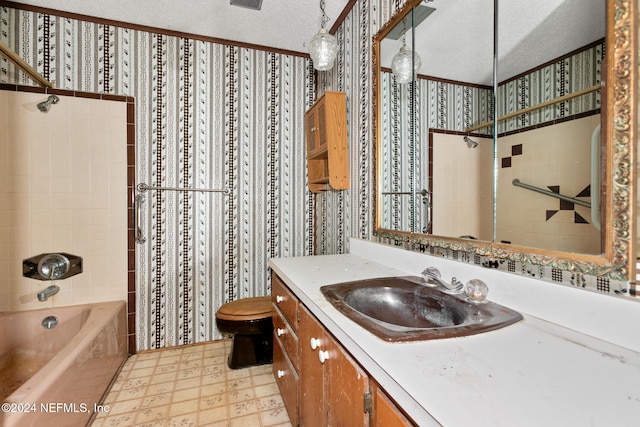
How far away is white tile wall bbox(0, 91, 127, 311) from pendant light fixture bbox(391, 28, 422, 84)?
6.44ft

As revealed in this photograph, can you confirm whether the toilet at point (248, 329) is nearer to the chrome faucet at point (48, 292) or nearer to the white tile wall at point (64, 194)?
the white tile wall at point (64, 194)

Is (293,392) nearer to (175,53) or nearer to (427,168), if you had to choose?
(427,168)

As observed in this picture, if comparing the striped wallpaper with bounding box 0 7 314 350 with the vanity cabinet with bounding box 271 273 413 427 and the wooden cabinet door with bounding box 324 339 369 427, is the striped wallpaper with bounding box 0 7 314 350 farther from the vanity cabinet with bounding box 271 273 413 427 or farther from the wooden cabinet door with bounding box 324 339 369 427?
the wooden cabinet door with bounding box 324 339 369 427

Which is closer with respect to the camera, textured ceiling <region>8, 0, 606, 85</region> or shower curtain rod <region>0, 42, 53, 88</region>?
textured ceiling <region>8, 0, 606, 85</region>

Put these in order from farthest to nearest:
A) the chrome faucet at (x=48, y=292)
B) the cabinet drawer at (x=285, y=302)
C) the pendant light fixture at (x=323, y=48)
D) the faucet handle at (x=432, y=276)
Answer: the chrome faucet at (x=48, y=292) → the pendant light fixture at (x=323, y=48) → the cabinet drawer at (x=285, y=302) → the faucet handle at (x=432, y=276)

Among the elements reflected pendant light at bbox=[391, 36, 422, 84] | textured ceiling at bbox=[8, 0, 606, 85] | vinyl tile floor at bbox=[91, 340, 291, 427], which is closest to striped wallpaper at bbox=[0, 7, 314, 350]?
textured ceiling at bbox=[8, 0, 606, 85]

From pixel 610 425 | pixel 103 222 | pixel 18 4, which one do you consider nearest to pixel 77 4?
pixel 18 4

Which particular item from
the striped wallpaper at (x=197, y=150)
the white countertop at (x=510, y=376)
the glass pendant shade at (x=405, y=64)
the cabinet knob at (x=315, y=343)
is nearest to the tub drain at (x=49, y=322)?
the striped wallpaper at (x=197, y=150)

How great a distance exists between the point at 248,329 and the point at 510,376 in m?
1.72

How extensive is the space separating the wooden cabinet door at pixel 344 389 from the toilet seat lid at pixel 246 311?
45.9 inches

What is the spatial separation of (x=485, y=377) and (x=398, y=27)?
159 centimetres

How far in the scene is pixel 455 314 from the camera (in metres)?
0.98

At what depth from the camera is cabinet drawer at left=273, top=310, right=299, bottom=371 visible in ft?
4.30

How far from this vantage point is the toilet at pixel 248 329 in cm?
200
